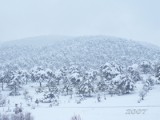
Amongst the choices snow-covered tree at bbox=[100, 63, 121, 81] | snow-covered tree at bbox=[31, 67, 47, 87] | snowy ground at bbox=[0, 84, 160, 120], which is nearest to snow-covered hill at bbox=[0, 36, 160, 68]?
snow-covered tree at bbox=[31, 67, 47, 87]

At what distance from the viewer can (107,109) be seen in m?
38.0

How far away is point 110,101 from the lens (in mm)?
43594

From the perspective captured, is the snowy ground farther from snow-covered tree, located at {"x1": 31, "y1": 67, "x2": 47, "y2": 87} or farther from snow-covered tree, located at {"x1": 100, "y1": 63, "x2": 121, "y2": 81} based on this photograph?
snow-covered tree, located at {"x1": 31, "y1": 67, "x2": 47, "y2": 87}

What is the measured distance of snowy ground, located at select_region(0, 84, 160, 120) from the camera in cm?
3322

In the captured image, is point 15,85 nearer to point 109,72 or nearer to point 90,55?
point 109,72

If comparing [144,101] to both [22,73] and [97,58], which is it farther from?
[97,58]

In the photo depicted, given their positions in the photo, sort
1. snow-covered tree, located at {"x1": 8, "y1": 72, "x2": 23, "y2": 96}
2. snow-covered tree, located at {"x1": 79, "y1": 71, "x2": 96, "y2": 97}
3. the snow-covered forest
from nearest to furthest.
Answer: the snow-covered forest < snow-covered tree, located at {"x1": 79, "y1": 71, "x2": 96, "y2": 97} < snow-covered tree, located at {"x1": 8, "y1": 72, "x2": 23, "y2": 96}

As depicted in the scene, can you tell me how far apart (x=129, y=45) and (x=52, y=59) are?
161 ft

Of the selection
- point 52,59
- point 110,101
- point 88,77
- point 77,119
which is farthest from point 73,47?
point 77,119

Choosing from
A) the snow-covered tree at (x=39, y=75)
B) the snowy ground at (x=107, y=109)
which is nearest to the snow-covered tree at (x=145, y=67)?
the snowy ground at (x=107, y=109)

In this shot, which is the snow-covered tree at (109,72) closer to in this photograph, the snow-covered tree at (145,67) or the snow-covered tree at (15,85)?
the snow-covered tree at (145,67)

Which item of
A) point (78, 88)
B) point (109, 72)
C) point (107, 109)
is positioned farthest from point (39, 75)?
point (107, 109)

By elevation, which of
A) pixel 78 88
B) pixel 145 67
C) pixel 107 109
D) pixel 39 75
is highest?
pixel 145 67

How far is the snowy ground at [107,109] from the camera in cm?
3322
